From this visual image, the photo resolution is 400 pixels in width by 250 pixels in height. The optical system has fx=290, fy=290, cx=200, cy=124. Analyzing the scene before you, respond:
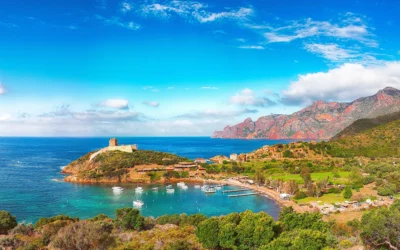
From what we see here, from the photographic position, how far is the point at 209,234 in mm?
20062

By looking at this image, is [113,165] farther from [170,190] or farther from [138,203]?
[138,203]

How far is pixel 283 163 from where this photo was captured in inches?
3204

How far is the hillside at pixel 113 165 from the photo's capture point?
70.9 meters

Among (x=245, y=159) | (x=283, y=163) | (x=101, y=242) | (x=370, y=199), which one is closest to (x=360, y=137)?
(x=283, y=163)

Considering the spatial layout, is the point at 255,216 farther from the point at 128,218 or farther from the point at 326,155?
the point at 326,155

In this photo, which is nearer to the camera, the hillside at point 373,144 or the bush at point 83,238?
the bush at point 83,238

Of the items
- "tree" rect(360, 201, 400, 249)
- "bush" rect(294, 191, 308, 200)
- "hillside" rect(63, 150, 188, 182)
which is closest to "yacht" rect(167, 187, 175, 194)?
"hillside" rect(63, 150, 188, 182)

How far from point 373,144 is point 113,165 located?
7550 centimetres

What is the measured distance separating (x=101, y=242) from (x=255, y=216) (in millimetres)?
10762

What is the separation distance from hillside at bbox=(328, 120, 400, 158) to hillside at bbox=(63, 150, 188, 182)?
4918cm

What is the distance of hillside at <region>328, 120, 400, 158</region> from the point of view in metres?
80.7

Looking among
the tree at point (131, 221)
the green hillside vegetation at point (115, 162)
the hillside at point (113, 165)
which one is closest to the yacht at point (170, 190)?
the hillside at point (113, 165)

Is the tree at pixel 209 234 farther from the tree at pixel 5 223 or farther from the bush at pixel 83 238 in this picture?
the tree at pixel 5 223

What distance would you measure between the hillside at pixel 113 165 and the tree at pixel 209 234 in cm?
5336
